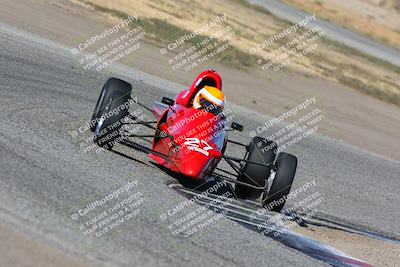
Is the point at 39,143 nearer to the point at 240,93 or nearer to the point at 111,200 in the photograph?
the point at 111,200

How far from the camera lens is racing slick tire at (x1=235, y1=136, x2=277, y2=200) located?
37.8 ft

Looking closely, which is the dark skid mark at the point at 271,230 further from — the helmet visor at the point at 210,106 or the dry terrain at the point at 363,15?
the dry terrain at the point at 363,15

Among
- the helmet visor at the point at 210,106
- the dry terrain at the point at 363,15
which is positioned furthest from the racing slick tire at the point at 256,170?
the dry terrain at the point at 363,15

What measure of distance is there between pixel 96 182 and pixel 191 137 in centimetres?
217

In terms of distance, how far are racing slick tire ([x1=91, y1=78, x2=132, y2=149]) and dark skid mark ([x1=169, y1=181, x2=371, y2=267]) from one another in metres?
1.27

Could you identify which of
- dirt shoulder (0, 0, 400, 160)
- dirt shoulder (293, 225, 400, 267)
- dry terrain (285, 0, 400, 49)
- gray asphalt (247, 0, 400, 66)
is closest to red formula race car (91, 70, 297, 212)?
dirt shoulder (293, 225, 400, 267)

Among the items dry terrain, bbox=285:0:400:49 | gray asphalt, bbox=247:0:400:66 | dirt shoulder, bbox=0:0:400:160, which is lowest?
dry terrain, bbox=285:0:400:49

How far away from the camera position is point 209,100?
11531 mm

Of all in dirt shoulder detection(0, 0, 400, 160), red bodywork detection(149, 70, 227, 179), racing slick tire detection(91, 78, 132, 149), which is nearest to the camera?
red bodywork detection(149, 70, 227, 179)

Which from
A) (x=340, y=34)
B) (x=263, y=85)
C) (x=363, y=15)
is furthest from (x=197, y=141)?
(x=363, y=15)

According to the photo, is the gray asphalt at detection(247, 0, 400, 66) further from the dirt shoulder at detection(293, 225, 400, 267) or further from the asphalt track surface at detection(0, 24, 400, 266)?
the dirt shoulder at detection(293, 225, 400, 267)

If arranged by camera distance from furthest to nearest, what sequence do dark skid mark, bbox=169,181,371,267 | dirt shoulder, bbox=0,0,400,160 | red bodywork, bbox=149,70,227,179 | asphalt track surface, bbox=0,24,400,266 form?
dirt shoulder, bbox=0,0,400,160
red bodywork, bbox=149,70,227,179
dark skid mark, bbox=169,181,371,267
asphalt track surface, bbox=0,24,400,266

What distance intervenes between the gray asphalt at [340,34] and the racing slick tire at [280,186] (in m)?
33.7

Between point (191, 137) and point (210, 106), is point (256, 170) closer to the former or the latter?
point (210, 106)
